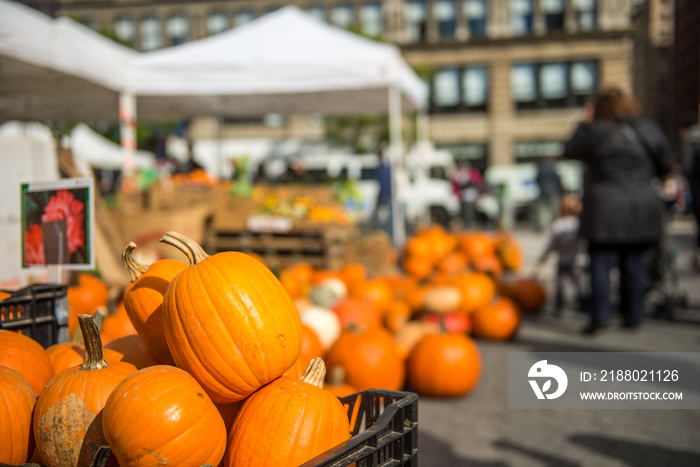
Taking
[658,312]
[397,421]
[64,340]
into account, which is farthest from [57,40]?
[658,312]

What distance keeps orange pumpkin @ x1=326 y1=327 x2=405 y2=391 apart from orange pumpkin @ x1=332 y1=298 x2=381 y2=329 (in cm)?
60

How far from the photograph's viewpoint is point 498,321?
16.5 ft

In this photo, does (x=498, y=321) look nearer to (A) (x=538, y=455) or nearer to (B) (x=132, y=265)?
(A) (x=538, y=455)

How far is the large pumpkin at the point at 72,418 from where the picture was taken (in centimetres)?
134

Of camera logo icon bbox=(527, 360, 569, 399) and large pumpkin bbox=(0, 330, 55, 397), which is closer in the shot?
large pumpkin bbox=(0, 330, 55, 397)

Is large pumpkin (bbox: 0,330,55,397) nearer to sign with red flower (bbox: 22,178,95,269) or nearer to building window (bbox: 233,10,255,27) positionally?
sign with red flower (bbox: 22,178,95,269)

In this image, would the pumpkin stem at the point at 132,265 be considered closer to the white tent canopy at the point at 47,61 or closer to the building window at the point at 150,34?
the white tent canopy at the point at 47,61

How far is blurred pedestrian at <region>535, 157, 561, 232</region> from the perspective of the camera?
15.3 meters

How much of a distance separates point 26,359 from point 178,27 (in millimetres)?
39000

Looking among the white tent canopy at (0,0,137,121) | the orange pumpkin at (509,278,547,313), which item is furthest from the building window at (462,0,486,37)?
the orange pumpkin at (509,278,547,313)

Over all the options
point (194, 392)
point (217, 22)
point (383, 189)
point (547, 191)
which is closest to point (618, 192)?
point (194, 392)

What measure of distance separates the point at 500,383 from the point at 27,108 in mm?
7863

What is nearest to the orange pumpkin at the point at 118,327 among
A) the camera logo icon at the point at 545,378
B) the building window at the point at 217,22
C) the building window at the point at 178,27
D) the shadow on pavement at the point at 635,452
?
the camera logo icon at the point at 545,378

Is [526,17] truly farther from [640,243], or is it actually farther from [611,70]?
[640,243]
